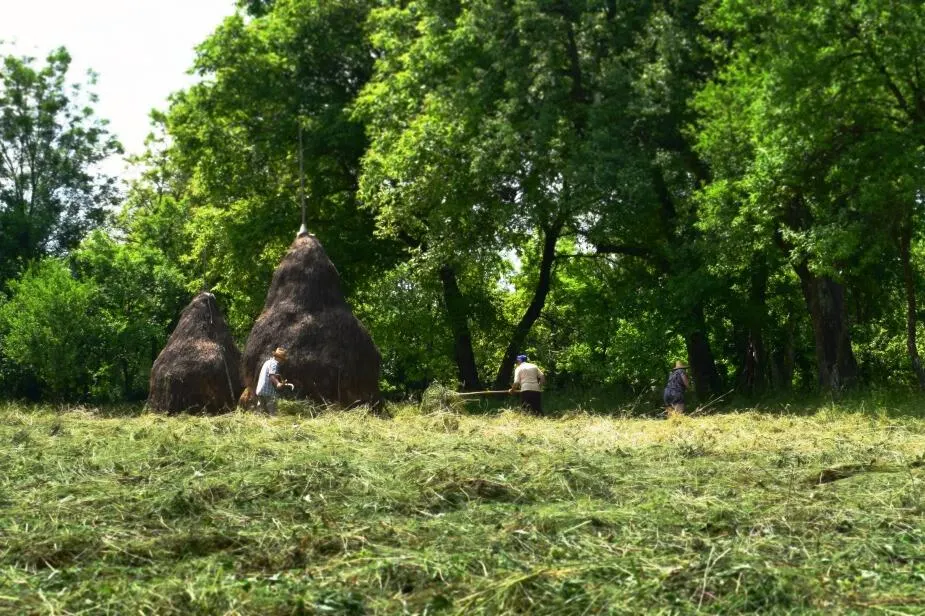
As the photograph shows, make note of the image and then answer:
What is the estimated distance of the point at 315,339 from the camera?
20.2 meters

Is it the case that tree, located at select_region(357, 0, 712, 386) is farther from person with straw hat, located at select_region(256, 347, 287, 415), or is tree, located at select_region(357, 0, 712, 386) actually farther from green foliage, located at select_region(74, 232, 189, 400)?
green foliage, located at select_region(74, 232, 189, 400)

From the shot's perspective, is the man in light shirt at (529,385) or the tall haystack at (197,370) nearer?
the tall haystack at (197,370)

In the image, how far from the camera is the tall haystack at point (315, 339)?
1980 centimetres

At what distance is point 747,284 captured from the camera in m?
28.4

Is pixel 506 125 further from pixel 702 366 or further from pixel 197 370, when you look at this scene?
pixel 197 370

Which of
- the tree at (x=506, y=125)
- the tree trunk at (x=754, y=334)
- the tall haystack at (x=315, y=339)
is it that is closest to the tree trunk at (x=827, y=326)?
the tree trunk at (x=754, y=334)

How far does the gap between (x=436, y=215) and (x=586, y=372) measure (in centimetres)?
1071

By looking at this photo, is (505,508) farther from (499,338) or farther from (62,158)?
(62,158)

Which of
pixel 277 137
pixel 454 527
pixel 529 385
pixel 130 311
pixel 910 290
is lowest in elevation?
pixel 454 527

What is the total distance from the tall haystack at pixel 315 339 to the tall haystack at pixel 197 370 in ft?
1.83

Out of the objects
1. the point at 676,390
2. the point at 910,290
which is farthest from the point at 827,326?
the point at 676,390

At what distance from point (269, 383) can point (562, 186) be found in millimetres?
9688

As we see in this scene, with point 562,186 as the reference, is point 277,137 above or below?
above

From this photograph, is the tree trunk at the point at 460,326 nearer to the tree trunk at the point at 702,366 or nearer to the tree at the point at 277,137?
the tree at the point at 277,137
